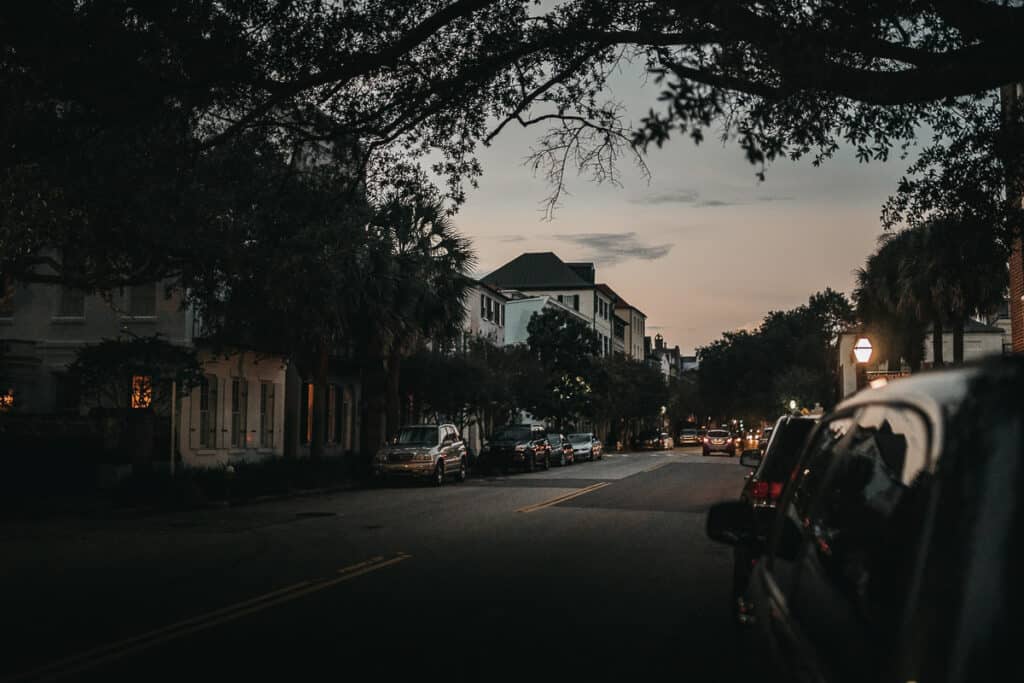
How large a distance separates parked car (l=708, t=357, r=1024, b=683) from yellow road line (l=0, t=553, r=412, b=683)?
17.1ft

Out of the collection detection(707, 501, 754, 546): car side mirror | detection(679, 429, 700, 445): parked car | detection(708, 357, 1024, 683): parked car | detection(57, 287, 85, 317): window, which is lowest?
detection(679, 429, 700, 445): parked car

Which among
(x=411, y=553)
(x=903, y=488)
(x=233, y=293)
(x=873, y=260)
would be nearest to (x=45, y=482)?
(x=233, y=293)

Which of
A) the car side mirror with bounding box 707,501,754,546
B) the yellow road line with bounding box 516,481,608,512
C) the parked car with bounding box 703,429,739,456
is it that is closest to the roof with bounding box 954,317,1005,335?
the parked car with bounding box 703,429,739,456

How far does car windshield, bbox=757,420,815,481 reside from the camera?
10.5 m

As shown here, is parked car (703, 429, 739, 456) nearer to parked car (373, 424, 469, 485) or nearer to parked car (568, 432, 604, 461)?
parked car (568, 432, 604, 461)

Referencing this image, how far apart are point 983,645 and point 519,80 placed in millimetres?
12680

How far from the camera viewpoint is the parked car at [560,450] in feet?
167

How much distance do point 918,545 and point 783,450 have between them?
8787 mm

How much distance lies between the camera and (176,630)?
27.4ft

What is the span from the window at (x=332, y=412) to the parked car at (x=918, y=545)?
4252 cm

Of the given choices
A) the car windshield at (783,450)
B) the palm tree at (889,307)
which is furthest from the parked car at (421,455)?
the car windshield at (783,450)

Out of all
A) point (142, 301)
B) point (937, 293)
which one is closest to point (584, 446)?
point (937, 293)

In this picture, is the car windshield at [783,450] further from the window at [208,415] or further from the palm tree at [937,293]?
the window at [208,415]

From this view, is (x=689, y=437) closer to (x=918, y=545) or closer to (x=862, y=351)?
(x=862, y=351)
